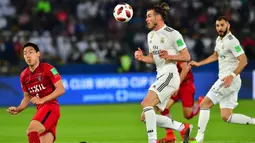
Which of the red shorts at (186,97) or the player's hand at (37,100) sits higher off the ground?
the red shorts at (186,97)

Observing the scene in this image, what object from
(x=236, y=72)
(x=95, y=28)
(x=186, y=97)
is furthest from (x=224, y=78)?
(x=95, y=28)

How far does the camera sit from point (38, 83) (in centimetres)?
889

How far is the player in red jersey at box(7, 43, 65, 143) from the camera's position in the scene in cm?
872

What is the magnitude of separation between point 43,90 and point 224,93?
3.13 metres

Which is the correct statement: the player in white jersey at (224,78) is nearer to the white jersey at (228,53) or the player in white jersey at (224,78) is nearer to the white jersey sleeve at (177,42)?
the white jersey at (228,53)

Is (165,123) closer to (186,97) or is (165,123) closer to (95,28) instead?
(186,97)

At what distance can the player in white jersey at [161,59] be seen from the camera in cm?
956

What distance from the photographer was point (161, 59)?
9.80 m

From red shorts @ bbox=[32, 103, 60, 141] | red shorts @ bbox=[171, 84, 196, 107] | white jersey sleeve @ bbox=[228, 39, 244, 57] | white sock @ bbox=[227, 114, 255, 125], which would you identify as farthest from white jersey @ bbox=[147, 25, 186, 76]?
red shorts @ bbox=[171, 84, 196, 107]

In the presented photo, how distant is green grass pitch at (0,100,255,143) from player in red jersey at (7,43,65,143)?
2.71m

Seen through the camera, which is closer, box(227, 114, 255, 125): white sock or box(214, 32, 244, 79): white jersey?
box(214, 32, 244, 79): white jersey

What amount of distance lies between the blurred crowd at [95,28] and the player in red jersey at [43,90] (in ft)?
39.1

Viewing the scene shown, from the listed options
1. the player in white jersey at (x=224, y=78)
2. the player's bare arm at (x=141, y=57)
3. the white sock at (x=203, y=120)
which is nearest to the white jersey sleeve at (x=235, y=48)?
the player in white jersey at (x=224, y=78)

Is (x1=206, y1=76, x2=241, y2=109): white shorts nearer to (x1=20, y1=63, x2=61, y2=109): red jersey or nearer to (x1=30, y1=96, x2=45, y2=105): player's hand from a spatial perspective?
(x1=20, y1=63, x2=61, y2=109): red jersey
